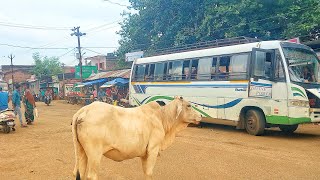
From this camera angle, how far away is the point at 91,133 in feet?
14.0

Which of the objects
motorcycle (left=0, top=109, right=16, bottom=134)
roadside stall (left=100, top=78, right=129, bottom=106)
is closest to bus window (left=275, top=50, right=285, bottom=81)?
motorcycle (left=0, top=109, right=16, bottom=134)

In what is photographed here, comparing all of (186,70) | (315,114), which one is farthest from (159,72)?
(315,114)

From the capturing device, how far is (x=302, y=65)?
33.5 ft

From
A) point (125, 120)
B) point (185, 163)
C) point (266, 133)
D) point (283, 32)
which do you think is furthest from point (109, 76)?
point (125, 120)

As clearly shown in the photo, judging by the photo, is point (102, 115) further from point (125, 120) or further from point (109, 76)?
point (109, 76)

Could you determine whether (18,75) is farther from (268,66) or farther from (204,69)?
(268,66)

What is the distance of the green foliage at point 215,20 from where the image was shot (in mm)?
17688

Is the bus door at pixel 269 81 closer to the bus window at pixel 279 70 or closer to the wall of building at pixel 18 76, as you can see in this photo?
the bus window at pixel 279 70

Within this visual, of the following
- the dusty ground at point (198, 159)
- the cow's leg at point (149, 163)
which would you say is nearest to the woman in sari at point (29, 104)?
the dusty ground at point (198, 159)

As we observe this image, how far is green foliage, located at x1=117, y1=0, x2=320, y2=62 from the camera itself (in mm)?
17688

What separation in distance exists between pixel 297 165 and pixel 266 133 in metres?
4.81

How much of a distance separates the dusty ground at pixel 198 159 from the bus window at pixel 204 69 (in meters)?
2.62

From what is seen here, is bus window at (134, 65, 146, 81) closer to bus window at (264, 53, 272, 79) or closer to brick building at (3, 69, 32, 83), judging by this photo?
bus window at (264, 53, 272, 79)

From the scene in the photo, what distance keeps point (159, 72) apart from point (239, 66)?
4.61 m
